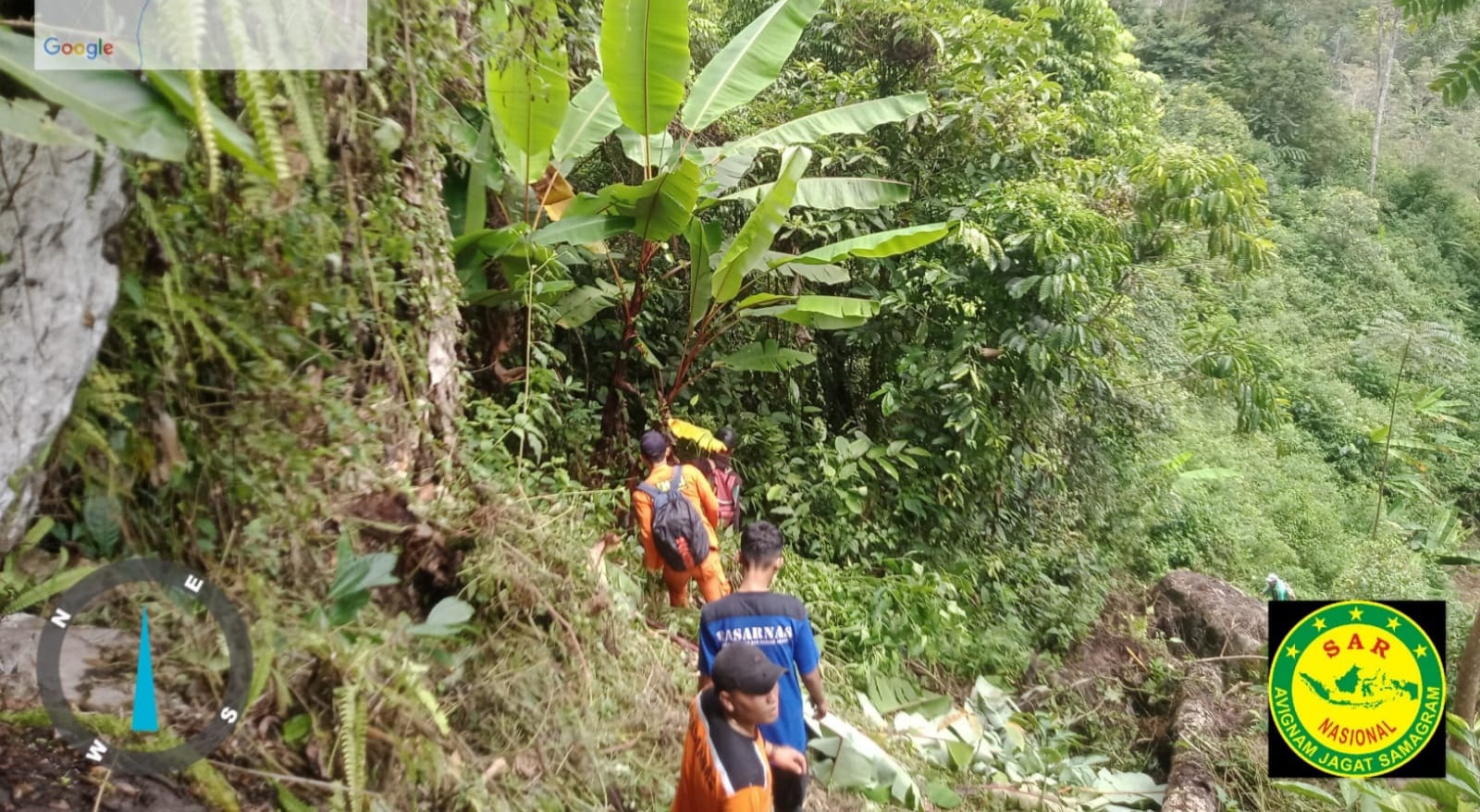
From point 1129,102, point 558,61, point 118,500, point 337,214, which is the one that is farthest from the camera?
point 1129,102

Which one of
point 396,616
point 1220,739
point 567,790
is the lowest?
point 1220,739

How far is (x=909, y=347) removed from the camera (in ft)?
20.0

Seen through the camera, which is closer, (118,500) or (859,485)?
(118,500)

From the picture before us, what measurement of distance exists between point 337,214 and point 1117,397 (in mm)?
6413

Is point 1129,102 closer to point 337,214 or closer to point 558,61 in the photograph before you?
point 558,61

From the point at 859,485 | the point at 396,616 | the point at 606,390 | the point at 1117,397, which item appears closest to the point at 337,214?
the point at 396,616

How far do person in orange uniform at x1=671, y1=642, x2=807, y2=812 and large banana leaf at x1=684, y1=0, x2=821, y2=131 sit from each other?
3.47 meters

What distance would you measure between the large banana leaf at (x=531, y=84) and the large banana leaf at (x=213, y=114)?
162cm

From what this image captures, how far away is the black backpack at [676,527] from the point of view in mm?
3938

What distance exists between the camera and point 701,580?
4102mm

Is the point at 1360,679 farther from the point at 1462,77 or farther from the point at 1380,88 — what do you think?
the point at 1380,88

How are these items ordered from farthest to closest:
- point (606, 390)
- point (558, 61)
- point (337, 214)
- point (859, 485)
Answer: point (859, 485)
point (606, 390)
point (558, 61)
point (337, 214)

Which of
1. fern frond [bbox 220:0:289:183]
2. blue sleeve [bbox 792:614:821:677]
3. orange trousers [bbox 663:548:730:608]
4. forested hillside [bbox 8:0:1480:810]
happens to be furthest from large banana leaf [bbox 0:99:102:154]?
orange trousers [bbox 663:548:730:608]

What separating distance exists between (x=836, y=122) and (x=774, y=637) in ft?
12.4
